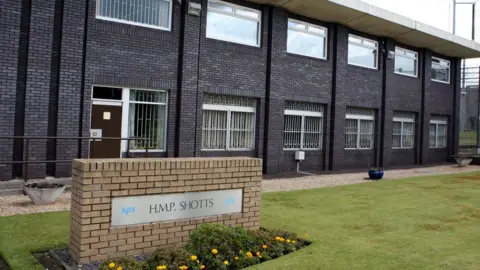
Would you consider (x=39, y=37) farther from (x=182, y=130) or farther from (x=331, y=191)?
(x=331, y=191)

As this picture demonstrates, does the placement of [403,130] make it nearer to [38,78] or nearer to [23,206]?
[38,78]

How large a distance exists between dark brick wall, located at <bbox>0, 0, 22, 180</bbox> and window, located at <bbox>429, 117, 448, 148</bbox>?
781 inches

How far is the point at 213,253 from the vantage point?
15.7 feet

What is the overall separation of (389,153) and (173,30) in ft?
38.6

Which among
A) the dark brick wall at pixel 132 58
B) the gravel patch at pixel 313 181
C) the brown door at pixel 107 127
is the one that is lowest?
the gravel patch at pixel 313 181

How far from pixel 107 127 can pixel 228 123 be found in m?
3.93

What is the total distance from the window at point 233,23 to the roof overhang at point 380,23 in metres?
0.63

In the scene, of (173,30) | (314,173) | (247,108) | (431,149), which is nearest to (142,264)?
(173,30)

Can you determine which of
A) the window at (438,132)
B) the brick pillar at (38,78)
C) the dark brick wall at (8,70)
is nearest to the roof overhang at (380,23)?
the window at (438,132)

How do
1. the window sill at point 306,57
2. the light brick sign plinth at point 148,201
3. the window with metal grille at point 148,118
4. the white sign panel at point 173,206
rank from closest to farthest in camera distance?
the light brick sign plinth at point 148,201 → the white sign panel at point 173,206 → the window with metal grille at point 148,118 → the window sill at point 306,57

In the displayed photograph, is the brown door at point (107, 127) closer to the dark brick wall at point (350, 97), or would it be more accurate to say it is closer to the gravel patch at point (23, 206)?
the gravel patch at point (23, 206)

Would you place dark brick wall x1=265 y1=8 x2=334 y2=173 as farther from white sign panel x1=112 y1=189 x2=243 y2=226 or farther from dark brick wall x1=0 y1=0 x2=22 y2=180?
white sign panel x1=112 y1=189 x2=243 y2=226

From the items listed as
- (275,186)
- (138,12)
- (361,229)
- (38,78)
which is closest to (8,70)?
(38,78)

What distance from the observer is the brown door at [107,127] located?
11461 millimetres
